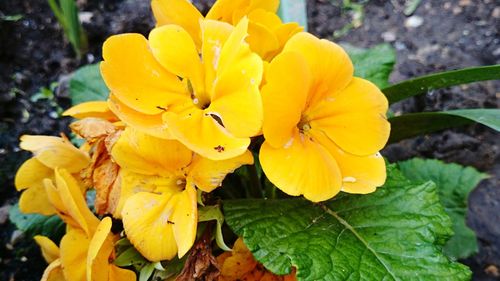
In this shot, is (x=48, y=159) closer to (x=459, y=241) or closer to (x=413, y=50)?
(x=459, y=241)

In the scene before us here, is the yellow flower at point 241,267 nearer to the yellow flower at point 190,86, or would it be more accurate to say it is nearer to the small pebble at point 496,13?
the yellow flower at point 190,86

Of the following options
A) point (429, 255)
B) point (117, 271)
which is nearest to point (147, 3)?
point (117, 271)

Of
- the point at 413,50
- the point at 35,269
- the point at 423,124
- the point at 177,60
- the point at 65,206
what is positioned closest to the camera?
the point at 177,60

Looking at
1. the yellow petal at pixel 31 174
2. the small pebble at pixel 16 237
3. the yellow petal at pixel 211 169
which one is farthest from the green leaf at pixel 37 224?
the yellow petal at pixel 211 169

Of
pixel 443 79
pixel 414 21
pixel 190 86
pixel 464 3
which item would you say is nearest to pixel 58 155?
pixel 190 86

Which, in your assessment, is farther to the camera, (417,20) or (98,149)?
(417,20)

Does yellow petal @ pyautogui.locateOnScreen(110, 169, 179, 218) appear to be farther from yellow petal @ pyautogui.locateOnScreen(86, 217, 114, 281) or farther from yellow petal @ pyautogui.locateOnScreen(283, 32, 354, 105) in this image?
yellow petal @ pyautogui.locateOnScreen(283, 32, 354, 105)
